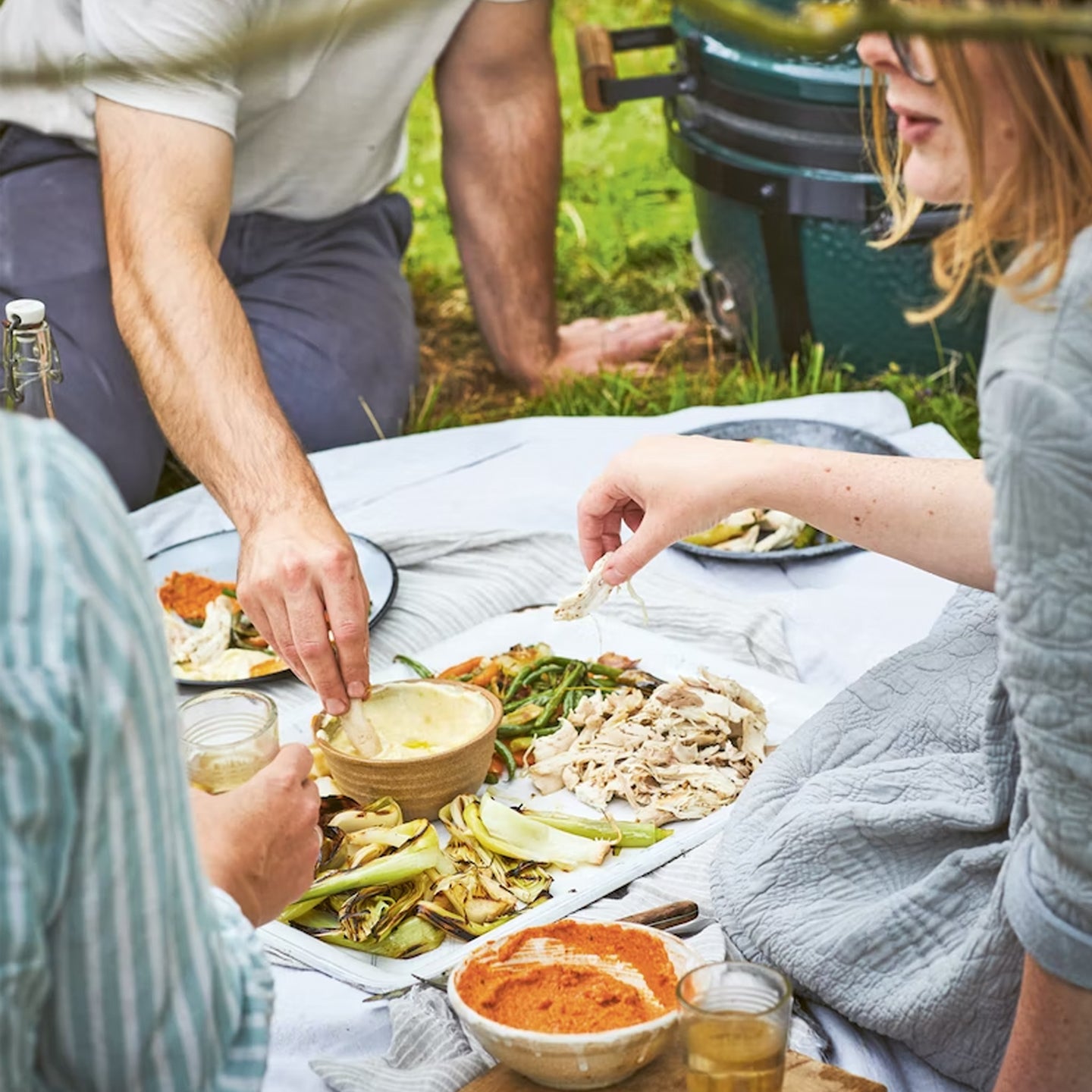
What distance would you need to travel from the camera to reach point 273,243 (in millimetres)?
3816

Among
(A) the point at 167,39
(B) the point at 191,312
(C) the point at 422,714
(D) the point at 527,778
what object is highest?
(A) the point at 167,39

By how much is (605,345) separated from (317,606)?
2.31m

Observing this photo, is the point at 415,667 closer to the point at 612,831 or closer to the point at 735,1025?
the point at 612,831

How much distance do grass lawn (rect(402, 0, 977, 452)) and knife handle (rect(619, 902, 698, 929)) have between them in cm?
201

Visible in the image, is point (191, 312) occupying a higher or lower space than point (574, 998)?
higher

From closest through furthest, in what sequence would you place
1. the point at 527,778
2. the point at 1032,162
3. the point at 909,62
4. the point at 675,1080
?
the point at 1032,162, the point at 909,62, the point at 675,1080, the point at 527,778

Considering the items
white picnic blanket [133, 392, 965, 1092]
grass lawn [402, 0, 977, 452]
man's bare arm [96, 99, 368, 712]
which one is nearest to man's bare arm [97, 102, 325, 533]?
man's bare arm [96, 99, 368, 712]

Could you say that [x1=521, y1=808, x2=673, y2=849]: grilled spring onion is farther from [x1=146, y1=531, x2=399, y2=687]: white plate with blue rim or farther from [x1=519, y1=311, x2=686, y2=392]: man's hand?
[x1=519, y1=311, x2=686, y2=392]: man's hand

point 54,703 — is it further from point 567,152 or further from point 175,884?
point 567,152

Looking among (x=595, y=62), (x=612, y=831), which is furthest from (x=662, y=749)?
(x=595, y=62)

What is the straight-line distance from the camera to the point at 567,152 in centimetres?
589

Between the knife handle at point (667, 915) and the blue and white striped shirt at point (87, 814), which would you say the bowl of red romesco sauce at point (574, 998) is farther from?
the blue and white striped shirt at point (87, 814)

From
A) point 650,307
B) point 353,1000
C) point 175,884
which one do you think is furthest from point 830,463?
point 650,307

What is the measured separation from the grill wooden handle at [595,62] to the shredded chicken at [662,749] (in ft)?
6.44
